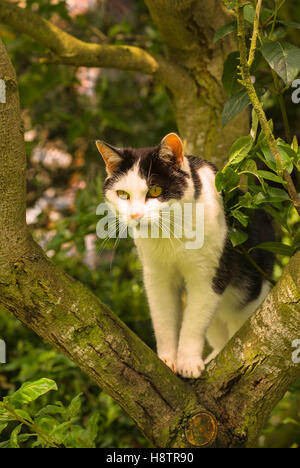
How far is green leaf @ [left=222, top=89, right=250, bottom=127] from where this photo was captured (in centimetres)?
136

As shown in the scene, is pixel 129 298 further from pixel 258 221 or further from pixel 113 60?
pixel 113 60

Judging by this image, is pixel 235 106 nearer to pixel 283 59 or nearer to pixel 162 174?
pixel 283 59

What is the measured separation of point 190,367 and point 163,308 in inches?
11.0

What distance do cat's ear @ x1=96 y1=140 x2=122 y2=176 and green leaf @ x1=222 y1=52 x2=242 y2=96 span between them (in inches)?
15.6

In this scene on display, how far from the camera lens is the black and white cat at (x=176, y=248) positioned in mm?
1515

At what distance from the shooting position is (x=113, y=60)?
1960 millimetres

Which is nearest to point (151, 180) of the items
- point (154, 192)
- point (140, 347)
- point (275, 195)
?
point (154, 192)

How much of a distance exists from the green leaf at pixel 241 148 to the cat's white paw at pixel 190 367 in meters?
0.63

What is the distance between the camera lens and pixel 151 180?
1.52 metres

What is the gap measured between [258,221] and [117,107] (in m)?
1.77

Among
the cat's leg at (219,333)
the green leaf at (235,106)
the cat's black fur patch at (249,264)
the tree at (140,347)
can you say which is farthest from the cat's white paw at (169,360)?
the green leaf at (235,106)

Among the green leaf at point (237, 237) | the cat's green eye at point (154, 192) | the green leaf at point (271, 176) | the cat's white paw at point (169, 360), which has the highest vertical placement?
the green leaf at point (271, 176)

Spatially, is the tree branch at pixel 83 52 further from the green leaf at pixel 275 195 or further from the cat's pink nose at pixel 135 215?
the green leaf at pixel 275 195

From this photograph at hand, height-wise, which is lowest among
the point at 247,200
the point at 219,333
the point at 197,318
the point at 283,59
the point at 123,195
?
the point at 219,333
